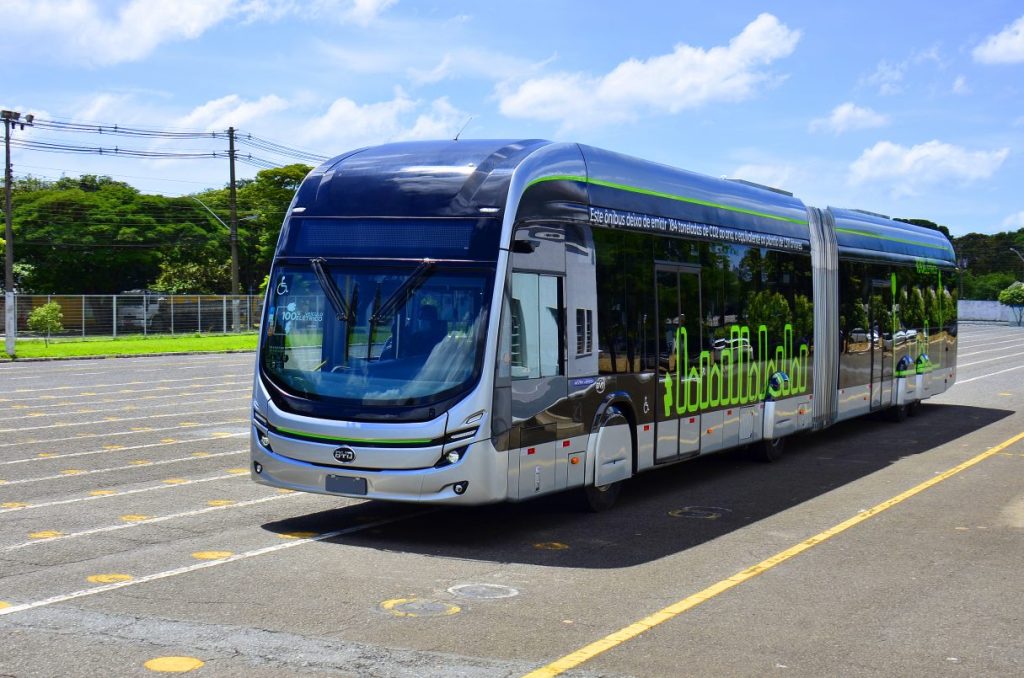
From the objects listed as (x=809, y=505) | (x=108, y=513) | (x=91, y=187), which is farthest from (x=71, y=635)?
(x=91, y=187)

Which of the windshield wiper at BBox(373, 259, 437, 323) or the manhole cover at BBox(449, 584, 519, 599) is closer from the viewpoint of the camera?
the manhole cover at BBox(449, 584, 519, 599)

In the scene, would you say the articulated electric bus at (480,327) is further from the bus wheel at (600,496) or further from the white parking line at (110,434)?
the white parking line at (110,434)

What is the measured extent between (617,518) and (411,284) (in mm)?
3105

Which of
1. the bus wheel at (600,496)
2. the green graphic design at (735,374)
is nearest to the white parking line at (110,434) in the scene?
the green graphic design at (735,374)

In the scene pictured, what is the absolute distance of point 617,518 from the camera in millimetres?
11078

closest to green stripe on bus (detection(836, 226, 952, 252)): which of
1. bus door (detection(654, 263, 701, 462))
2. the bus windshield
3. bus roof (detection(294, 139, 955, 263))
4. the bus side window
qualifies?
bus door (detection(654, 263, 701, 462))

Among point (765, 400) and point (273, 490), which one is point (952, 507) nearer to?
point (765, 400)

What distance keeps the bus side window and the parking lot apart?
144cm

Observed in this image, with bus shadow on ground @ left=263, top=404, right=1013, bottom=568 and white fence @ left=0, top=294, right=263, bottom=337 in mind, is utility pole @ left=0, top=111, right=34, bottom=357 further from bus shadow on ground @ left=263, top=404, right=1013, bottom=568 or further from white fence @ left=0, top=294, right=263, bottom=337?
bus shadow on ground @ left=263, top=404, right=1013, bottom=568

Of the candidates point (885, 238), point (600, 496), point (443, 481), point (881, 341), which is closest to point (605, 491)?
point (600, 496)

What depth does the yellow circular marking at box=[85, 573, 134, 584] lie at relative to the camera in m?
8.18

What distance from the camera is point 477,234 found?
9586mm

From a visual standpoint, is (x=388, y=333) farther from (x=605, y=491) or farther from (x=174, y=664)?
(x=174, y=664)

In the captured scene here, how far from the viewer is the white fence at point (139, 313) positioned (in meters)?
55.3
